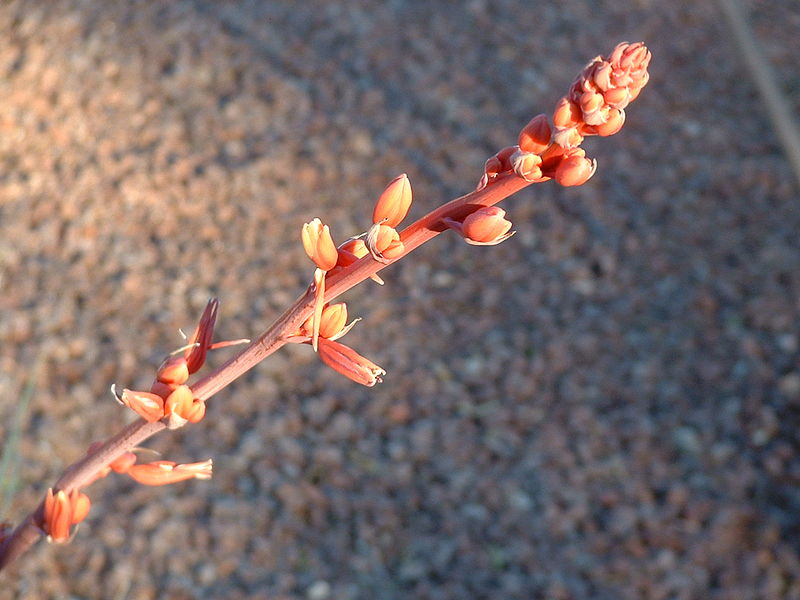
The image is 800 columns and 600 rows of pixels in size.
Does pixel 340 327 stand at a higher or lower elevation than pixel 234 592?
higher

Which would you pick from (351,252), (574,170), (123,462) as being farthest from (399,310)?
(574,170)

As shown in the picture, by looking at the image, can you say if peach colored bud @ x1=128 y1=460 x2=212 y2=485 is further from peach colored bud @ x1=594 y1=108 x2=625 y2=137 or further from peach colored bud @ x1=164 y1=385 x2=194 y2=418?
peach colored bud @ x1=594 y1=108 x2=625 y2=137

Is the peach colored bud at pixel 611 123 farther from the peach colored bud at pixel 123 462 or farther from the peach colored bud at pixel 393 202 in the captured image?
the peach colored bud at pixel 123 462

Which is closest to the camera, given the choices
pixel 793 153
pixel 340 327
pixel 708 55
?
pixel 340 327

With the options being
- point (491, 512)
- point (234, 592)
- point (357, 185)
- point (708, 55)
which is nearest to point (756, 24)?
point (708, 55)

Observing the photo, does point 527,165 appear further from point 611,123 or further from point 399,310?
point 399,310

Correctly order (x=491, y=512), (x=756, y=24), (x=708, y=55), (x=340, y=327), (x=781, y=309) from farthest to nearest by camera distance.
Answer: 1. (x=756, y=24)
2. (x=708, y=55)
3. (x=781, y=309)
4. (x=491, y=512)
5. (x=340, y=327)

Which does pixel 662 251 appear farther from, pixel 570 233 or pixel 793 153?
pixel 793 153

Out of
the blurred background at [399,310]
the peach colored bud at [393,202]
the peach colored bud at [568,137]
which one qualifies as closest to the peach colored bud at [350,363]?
the peach colored bud at [393,202]
